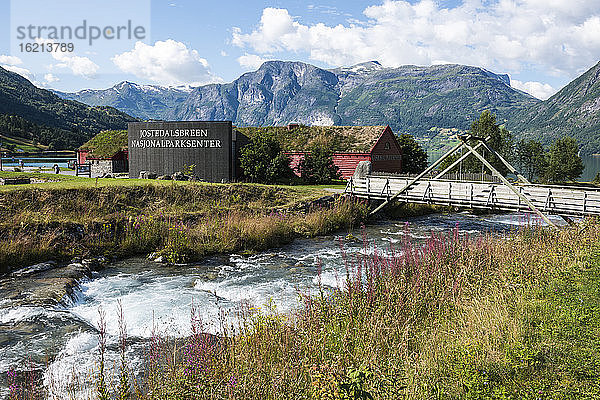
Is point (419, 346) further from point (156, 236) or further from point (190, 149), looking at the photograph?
point (190, 149)

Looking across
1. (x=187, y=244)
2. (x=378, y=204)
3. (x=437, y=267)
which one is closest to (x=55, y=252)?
(x=187, y=244)

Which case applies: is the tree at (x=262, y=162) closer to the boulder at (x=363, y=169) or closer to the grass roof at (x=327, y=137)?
the boulder at (x=363, y=169)

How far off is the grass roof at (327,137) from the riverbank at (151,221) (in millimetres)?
15711

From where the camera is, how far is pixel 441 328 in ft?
25.5

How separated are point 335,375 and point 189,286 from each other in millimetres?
10033

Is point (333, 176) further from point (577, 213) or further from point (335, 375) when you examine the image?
point (335, 375)

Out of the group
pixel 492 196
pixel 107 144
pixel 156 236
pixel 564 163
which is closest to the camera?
pixel 156 236

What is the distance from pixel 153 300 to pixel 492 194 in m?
17.2

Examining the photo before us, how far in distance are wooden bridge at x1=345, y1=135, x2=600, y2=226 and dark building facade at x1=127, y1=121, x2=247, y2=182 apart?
1004 centimetres

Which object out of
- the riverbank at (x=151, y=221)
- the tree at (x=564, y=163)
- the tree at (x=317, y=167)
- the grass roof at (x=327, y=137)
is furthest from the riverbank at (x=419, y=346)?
the tree at (x=564, y=163)

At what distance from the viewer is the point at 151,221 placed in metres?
20.0

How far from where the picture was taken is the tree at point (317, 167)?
37.5 metres

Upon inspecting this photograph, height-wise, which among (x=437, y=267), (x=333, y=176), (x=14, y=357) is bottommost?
(x=14, y=357)

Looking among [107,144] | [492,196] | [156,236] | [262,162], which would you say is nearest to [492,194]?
[492,196]
